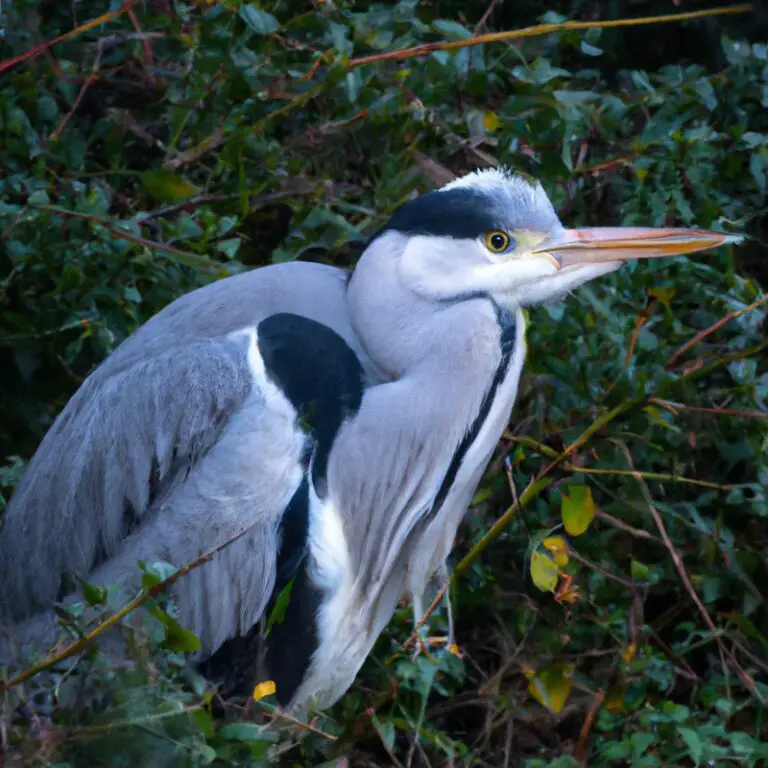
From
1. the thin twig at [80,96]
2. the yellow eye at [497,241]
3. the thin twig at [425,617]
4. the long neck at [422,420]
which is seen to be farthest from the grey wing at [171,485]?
the thin twig at [80,96]

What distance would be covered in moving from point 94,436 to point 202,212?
20.4 inches

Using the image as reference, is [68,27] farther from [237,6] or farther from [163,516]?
[163,516]

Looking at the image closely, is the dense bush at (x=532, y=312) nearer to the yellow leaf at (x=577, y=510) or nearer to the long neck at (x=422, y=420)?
the yellow leaf at (x=577, y=510)

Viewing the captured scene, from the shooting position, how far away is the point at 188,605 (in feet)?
8.11

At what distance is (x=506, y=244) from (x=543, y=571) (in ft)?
1.70

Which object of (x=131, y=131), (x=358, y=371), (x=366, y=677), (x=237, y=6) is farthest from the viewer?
(x=131, y=131)

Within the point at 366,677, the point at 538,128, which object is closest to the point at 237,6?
the point at 538,128

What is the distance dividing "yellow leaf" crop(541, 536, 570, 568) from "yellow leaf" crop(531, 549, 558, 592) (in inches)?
1.2

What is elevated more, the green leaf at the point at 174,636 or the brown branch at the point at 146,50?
the brown branch at the point at 146,50

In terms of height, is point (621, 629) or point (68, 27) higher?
point (68, 27)

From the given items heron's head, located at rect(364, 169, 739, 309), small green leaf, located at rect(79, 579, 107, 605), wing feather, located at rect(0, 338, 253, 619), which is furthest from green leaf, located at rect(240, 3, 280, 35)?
small green leaf, located at rect(79, 579, 107, 605)

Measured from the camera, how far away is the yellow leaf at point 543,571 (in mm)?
2430

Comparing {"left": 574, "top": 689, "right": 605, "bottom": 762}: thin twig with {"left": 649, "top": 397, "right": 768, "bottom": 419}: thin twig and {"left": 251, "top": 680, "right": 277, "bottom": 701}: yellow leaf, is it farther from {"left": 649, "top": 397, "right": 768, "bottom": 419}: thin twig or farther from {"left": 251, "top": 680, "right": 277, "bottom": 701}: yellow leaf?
{"left": 251, "top": 680, "right": 277, "bottom": 701}: yellow leaf

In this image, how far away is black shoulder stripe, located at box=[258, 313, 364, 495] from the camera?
236 cm
